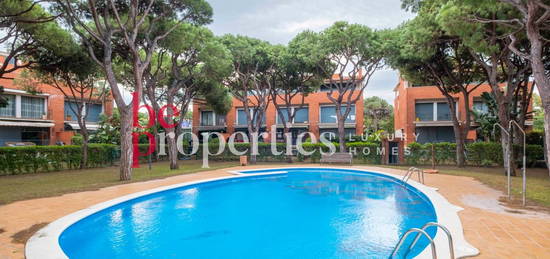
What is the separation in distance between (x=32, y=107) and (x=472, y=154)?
37.1 meters

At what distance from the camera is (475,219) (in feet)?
18.0

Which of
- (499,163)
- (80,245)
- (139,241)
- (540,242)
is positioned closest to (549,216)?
(540,242)

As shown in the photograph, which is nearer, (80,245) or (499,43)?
(80,245)

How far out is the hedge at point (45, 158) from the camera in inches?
538

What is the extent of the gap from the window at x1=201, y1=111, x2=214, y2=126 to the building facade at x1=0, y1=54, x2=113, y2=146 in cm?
1135

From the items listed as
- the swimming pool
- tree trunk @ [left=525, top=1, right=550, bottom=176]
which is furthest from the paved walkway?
tree trunk @ [left=525, top=1, right=550, bottom=176]

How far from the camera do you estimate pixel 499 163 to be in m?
16.6

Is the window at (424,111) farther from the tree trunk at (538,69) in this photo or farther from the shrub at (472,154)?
the tree trunk at (538,69)

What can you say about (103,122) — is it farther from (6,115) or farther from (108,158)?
(6,115)

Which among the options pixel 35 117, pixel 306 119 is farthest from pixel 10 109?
pixel 306 119

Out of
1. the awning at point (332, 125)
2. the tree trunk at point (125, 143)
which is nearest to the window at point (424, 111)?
the awning at point (332, 125)

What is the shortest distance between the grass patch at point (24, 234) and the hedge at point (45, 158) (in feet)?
38.5

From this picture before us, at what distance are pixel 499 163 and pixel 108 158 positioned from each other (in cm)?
2397

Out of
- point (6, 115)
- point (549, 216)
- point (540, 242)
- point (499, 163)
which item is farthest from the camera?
point (6, 115)
